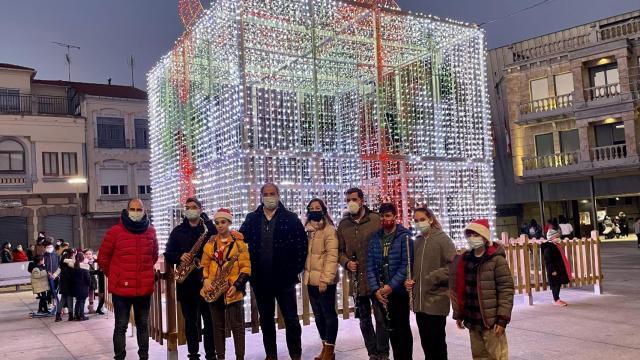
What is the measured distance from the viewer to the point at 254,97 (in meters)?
10.1

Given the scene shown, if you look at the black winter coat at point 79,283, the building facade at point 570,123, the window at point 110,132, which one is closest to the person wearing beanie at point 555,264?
the black winter coat at point 79,283

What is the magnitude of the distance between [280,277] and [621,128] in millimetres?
27396

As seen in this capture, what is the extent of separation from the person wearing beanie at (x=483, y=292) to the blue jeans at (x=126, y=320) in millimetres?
3312

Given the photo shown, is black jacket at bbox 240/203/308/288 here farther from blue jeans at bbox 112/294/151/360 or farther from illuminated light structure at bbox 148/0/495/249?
illuminated light structure at bbox 148/0/495/249

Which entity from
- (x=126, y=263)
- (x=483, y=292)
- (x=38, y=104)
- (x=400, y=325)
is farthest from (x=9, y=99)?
(x=483, y=292)

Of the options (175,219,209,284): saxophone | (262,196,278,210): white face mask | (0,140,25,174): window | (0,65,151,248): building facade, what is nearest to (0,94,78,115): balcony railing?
(0,65,151,248): building facade

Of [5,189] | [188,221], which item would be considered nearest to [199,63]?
[188,221]

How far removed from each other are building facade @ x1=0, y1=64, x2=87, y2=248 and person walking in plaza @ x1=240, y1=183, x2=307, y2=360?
25.3 m

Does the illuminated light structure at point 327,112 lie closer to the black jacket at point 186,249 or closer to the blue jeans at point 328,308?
the black jacket at point 186,249

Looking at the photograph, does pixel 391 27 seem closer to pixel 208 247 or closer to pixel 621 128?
pixel 208 247

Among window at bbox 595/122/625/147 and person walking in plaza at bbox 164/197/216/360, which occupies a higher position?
window at bbox 595/122/625/147

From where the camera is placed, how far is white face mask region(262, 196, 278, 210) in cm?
595

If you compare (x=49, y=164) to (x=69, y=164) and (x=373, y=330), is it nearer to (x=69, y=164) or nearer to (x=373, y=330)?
(x=69, y=164)

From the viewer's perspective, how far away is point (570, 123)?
29.9 metres
